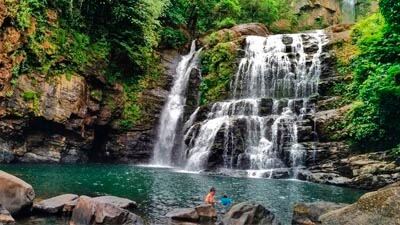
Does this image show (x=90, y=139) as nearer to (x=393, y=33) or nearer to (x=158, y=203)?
(x=158, y=203)

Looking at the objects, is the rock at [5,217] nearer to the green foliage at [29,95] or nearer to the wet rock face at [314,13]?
the green foliage at [29,95]

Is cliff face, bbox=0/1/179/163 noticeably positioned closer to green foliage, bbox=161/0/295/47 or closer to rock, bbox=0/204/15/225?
green foliage, bbox=161/0/295/47

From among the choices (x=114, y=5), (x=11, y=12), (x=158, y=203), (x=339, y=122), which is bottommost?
(x=158, y=203)

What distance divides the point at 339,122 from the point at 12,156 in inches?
892

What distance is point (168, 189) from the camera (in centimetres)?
2023

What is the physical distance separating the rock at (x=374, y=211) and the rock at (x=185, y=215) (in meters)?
5.58

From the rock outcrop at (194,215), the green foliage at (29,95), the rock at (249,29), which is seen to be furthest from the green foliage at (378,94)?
the green foliage at (29,95)

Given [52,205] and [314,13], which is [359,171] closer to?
[52,205]

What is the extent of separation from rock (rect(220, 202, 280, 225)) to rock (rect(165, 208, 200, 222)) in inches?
38.9

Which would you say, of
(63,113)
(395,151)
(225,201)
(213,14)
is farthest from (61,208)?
(213,14)

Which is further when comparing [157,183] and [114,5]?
[114,5]

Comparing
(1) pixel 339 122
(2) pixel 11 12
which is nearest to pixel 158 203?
(1) pixel 339 122

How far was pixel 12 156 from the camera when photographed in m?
29.7

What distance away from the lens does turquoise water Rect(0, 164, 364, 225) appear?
16.5 metres
